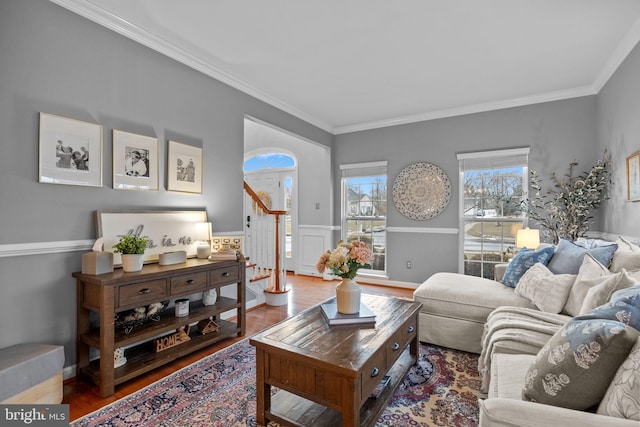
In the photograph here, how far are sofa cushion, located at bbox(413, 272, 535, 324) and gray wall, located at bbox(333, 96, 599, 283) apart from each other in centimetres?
184

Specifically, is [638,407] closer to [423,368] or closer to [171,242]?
[423,368]

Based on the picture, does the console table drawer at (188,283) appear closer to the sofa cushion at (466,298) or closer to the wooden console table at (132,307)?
the wooden console table at (132,307)

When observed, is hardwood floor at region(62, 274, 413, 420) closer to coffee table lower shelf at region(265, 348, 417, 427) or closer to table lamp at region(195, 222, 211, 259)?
table lamp at region(195, 222, 211, 259)

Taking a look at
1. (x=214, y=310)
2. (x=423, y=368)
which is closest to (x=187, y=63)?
(x=214, y=310)

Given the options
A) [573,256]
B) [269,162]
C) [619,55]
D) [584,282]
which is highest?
[619,55]

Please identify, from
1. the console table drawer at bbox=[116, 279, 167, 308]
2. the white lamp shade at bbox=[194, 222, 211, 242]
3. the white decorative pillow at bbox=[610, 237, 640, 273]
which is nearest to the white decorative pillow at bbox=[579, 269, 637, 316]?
the white decorative pillow at bbox=[610, 237, 640, 273]

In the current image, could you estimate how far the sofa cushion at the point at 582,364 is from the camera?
1018mm

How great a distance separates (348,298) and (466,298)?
125 cm

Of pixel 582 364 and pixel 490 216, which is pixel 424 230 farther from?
pixel 582 364

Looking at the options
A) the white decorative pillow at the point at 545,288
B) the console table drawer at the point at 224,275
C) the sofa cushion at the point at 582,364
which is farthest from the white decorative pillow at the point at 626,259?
the console table drawer at the point at 224,275

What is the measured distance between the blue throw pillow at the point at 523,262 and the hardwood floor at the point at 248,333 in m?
1.85

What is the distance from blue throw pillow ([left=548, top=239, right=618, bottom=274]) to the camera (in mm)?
2277

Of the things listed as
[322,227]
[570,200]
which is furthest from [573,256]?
[322,227]

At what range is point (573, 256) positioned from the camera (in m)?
2.50
